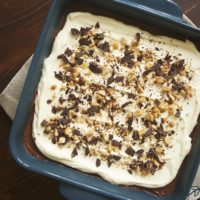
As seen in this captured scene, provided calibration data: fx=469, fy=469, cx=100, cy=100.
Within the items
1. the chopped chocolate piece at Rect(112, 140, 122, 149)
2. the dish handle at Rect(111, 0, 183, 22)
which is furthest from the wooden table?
the chopped chocolate piece at Rect(112, 140, 122, 149)

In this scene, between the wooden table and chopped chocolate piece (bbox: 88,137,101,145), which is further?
the wooden table

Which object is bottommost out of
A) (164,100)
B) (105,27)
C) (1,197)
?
(1,197)

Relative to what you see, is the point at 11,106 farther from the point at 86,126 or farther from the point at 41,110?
the point at 86,126

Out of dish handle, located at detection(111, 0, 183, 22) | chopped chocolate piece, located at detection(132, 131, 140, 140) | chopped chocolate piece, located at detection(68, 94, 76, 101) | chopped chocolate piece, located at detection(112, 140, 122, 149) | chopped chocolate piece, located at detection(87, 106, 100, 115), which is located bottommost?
chopped chocolate piece, located at detection(112, 140, 122, 149)

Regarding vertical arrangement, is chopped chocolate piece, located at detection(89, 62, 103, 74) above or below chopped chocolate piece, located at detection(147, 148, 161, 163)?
above

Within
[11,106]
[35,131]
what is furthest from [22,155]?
[11,106]

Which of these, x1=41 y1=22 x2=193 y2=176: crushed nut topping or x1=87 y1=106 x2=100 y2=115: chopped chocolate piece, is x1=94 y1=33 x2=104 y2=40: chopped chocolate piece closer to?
x1=41 y1=22 x2=193 y2=176: crushed nut topping

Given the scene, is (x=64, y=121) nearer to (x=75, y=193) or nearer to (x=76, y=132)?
(x=76, y=132)
